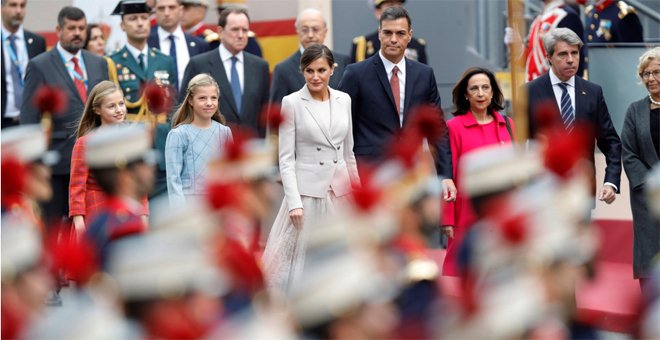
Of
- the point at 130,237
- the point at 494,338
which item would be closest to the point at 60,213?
the point at 130,237

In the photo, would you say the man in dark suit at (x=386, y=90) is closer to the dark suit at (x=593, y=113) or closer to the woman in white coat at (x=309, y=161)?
the woman in white coat at (x=309, y=161)

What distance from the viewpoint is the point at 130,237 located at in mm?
5543

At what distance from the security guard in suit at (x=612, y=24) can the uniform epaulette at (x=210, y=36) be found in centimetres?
262

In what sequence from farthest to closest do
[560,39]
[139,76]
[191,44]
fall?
[191,44] < [139,76] < [560,39]

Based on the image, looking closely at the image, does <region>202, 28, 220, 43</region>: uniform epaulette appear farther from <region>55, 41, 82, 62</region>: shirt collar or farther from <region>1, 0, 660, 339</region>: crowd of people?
<region>55, 41, 82, 62</region>: shirt collar

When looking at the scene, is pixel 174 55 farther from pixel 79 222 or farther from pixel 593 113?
pixel 593 113

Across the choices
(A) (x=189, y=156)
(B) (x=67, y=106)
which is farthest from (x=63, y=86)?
(A) (x=189, y=156)

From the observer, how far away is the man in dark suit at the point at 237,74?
1008cm

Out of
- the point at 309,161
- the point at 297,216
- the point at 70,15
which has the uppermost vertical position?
the point at 70,15

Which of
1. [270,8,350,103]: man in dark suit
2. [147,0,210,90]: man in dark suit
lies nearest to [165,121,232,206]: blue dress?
[270,8,350,103]: man in dark suit

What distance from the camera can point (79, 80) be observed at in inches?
406

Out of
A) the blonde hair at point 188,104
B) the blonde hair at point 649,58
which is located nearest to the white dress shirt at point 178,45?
the blonde hair at point 188,104

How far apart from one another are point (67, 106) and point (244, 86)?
108 cm

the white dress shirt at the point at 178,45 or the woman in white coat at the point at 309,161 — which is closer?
the woman in white coat at the point at 309,161
